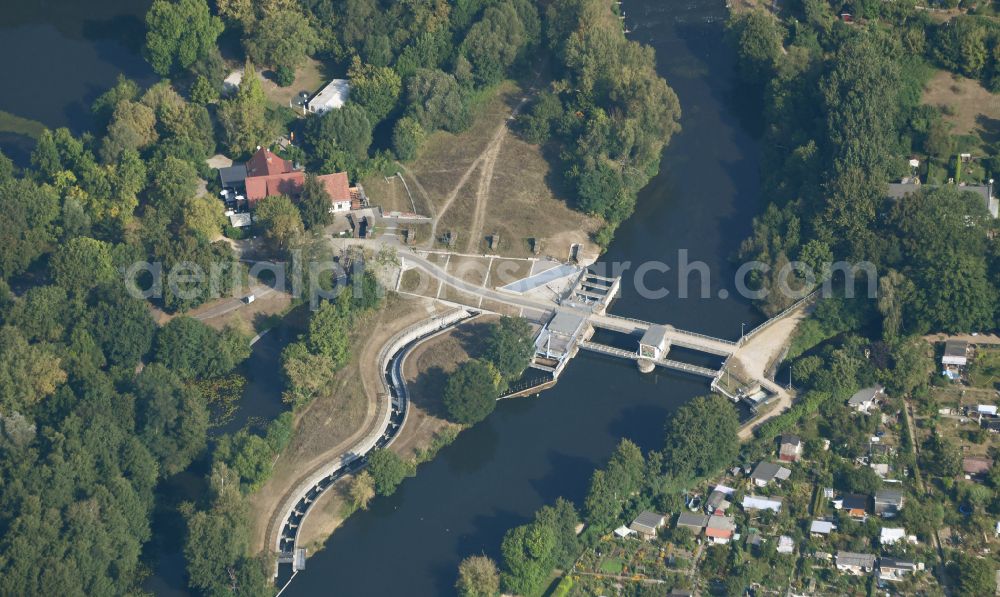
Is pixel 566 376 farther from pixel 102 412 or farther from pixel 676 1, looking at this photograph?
pixel 676 1

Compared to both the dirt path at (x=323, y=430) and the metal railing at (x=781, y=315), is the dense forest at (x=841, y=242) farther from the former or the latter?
the dirt path at (x=323, y=430)

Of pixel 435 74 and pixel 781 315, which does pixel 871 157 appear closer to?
pixel 781 315

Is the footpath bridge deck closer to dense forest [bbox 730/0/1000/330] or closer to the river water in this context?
the river water

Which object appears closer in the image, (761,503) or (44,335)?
(761,503)

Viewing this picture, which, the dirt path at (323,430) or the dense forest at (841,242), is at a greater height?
the dense forest at (841,242)

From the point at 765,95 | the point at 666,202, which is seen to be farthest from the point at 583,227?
the point at 765,95

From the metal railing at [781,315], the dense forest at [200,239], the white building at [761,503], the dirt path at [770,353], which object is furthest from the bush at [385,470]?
the metal railing at [781,315]

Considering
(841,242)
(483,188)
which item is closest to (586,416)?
(841,242)
